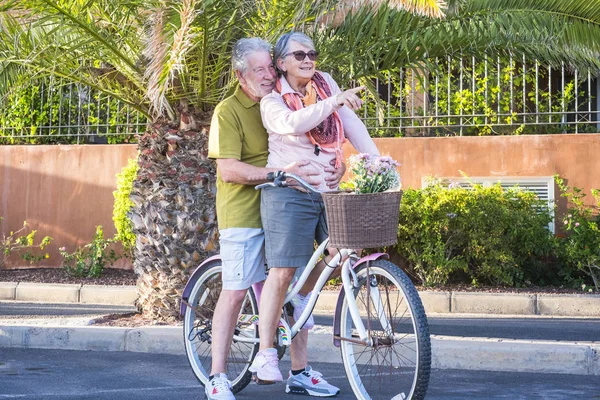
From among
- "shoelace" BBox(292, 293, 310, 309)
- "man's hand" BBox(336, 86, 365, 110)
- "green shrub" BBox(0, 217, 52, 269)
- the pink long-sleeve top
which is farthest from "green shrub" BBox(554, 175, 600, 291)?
"green shrub" BBox(0, 217, 52, 269)

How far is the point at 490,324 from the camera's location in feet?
27.3

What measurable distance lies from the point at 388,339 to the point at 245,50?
1577mm

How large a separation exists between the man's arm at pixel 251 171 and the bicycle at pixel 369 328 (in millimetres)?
48

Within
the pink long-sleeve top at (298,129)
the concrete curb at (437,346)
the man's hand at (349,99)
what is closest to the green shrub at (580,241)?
the concrete curb at (437,346)

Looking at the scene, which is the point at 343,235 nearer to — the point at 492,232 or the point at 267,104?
the point at 267,104

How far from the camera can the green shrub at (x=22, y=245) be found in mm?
12365

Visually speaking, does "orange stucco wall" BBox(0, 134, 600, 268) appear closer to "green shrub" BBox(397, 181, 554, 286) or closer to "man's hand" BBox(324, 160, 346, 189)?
"green shrub" BBox(397, 181, 554, 286)

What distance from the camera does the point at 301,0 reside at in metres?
7.09

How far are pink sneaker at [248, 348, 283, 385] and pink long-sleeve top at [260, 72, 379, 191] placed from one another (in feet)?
2.78

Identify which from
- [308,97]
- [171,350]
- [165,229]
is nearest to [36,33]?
[165,229]

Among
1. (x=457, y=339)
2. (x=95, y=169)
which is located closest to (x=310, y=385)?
(x=457, y=339)

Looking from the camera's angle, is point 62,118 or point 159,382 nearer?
point 159,382

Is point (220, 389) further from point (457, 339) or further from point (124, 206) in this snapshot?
point (124, 206)

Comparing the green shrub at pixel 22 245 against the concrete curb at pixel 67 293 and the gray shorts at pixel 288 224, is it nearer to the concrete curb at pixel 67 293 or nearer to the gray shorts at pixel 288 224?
the concrete curb at pixel 67 293
